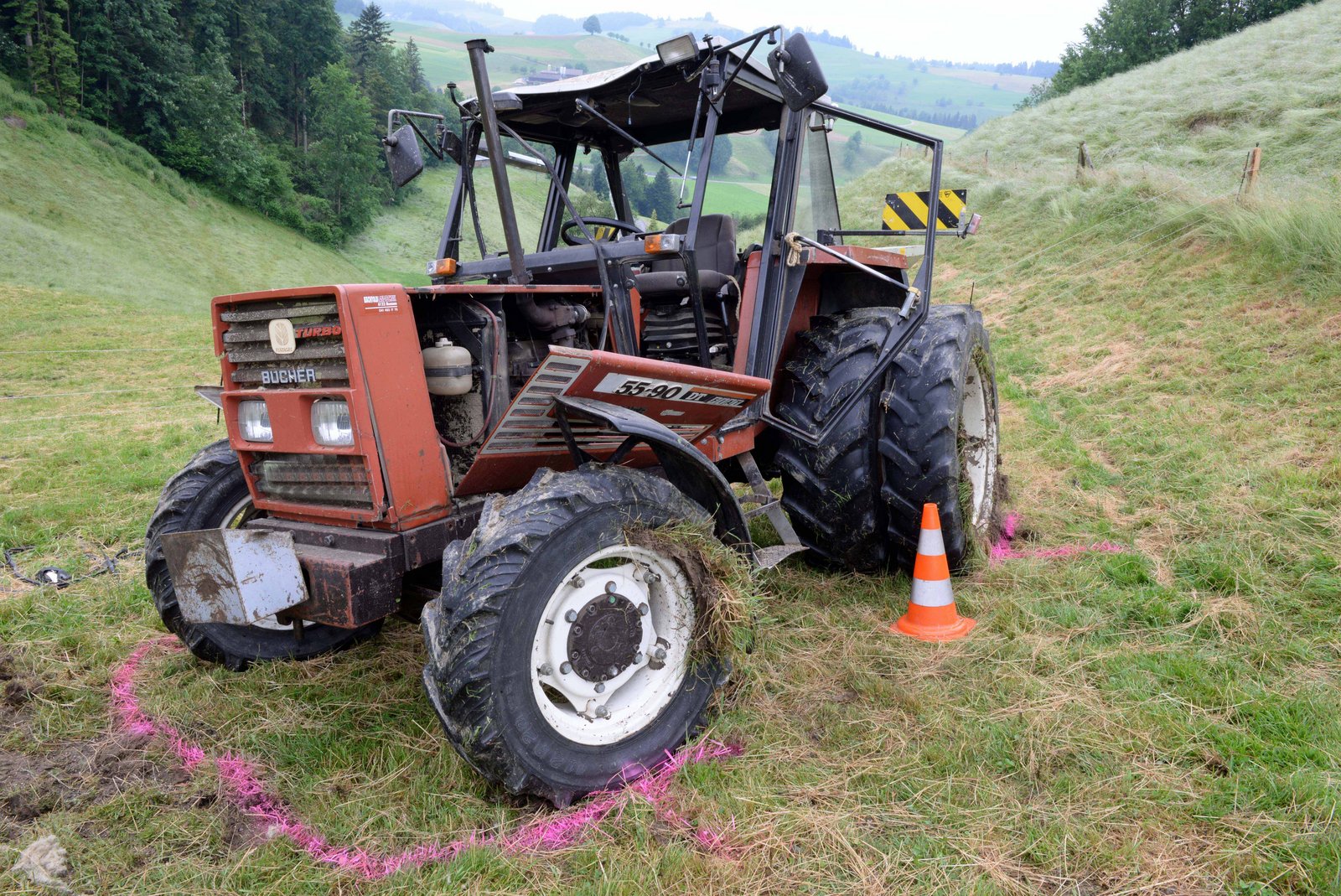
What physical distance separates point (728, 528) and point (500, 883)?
4.49ft

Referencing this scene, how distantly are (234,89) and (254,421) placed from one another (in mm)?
49886

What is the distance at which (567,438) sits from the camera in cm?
285

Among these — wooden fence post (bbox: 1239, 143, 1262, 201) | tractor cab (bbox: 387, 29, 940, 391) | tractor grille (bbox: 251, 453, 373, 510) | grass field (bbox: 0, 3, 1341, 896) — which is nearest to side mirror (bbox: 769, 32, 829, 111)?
tractor cab (bbox: 387, 29, 940, 391)

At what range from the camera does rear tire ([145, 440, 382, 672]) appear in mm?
3383

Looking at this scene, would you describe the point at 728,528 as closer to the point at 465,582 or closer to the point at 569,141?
the point at 465,582

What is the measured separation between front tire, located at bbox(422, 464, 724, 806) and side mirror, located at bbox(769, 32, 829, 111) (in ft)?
4.98

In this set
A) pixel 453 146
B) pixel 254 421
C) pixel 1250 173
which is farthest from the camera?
pixel 1250 173

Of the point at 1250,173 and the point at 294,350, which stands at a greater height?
the point at 1250,173

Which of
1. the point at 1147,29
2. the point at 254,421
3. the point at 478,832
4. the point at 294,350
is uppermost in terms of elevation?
the point at 1147,29

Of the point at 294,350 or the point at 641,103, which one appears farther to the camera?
the point at 641,103

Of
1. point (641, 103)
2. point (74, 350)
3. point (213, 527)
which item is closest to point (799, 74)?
point (641, 103)

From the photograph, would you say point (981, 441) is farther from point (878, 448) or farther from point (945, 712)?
point (945, 712)

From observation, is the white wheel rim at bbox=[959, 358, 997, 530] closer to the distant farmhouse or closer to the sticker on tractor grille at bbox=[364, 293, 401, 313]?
the distant farmhouse

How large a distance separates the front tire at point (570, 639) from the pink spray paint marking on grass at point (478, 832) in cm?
6
